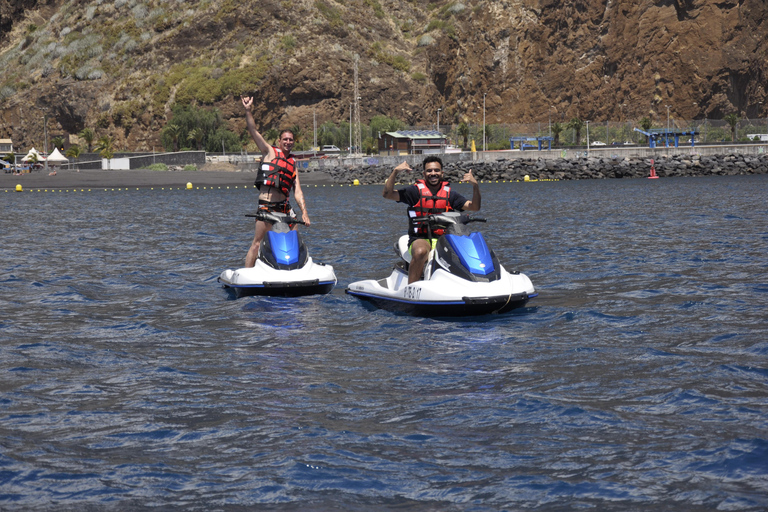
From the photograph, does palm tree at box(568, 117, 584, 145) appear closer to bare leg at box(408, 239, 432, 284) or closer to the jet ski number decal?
bare leg at box(408, 239, 432, 284)

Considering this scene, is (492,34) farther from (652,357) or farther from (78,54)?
(652,357)

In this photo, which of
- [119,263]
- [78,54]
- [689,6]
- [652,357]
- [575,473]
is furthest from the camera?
[78,54]

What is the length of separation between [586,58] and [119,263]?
368ft

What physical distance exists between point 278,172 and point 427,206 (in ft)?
8.09

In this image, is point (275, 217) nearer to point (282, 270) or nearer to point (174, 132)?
point (282, 270)

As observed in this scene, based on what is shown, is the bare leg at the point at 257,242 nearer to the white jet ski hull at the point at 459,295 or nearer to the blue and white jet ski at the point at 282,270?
the blue and white jet ski at the point at 282,270

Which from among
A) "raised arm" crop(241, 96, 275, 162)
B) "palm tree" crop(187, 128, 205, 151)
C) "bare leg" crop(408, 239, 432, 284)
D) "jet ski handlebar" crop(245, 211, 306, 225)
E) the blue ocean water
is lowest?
the blue ocean water

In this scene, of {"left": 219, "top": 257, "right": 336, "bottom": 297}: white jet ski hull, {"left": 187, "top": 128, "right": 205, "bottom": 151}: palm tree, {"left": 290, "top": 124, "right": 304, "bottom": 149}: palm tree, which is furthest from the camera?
{"left": 290, "top": 124, "right": 304, "bottom": 149}: palm tree

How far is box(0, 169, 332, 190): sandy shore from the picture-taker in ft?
212

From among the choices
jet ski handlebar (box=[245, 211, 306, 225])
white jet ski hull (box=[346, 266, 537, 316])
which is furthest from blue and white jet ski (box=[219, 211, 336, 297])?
white jet ski hull (box=[346, 266, 537, 316])

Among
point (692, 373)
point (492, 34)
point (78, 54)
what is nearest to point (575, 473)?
point (692, 373)

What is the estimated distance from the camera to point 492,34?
126m

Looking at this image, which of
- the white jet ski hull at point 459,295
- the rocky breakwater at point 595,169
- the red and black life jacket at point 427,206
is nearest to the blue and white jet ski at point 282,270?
the white jet ski hull at point 459,295

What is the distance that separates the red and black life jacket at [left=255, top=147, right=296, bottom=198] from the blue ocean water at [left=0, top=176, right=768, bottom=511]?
1.65 metres
